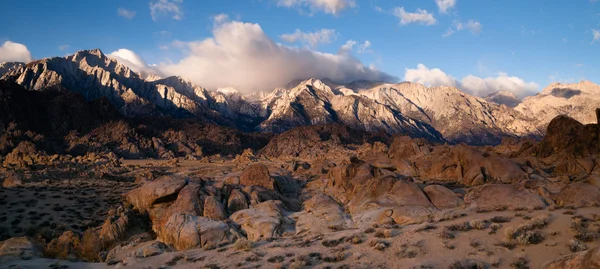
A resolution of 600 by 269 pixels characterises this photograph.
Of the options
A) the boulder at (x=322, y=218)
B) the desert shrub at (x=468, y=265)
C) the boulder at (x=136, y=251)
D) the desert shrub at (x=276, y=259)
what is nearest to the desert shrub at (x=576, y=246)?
the desert shrub at (x=468, y=265)

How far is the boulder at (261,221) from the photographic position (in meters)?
22.3

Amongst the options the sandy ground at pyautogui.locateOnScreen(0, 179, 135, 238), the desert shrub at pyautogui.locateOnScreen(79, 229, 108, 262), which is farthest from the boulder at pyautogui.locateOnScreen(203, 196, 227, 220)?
the sandy ground at pyautogui.locateOnScreen(0, 179, 135, 238)

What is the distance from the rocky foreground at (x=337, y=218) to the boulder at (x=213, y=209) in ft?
0.36

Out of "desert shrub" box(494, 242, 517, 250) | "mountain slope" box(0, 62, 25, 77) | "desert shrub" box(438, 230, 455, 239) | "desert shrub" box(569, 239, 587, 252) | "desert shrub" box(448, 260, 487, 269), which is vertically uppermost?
"mountain slope" box(0, 62, 25, 77)

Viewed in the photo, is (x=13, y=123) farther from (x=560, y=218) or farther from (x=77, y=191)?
(x=560, y=218)

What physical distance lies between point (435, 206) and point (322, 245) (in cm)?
1176

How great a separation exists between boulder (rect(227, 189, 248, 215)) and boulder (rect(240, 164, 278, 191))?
5962 mm

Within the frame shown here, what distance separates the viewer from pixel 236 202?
30.0 m

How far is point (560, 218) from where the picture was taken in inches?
606

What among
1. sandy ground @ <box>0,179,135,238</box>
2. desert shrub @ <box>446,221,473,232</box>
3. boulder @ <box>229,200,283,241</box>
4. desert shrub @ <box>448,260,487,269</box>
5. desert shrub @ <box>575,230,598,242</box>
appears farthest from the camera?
sandy ground @ <box>0,179,135,238</box>

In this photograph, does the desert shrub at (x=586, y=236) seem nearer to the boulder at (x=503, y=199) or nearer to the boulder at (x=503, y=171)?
the boulder at (x=503, y=199)

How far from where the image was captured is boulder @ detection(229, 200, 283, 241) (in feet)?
73.3

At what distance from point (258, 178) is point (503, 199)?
24354 millimetres

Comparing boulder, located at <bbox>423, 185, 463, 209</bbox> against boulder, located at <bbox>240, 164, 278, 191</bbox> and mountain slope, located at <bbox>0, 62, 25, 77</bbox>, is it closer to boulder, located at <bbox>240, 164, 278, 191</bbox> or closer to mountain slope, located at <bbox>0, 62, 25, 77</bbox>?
boulder, located at <bbox>240, 164, 278, 191</bbox>
